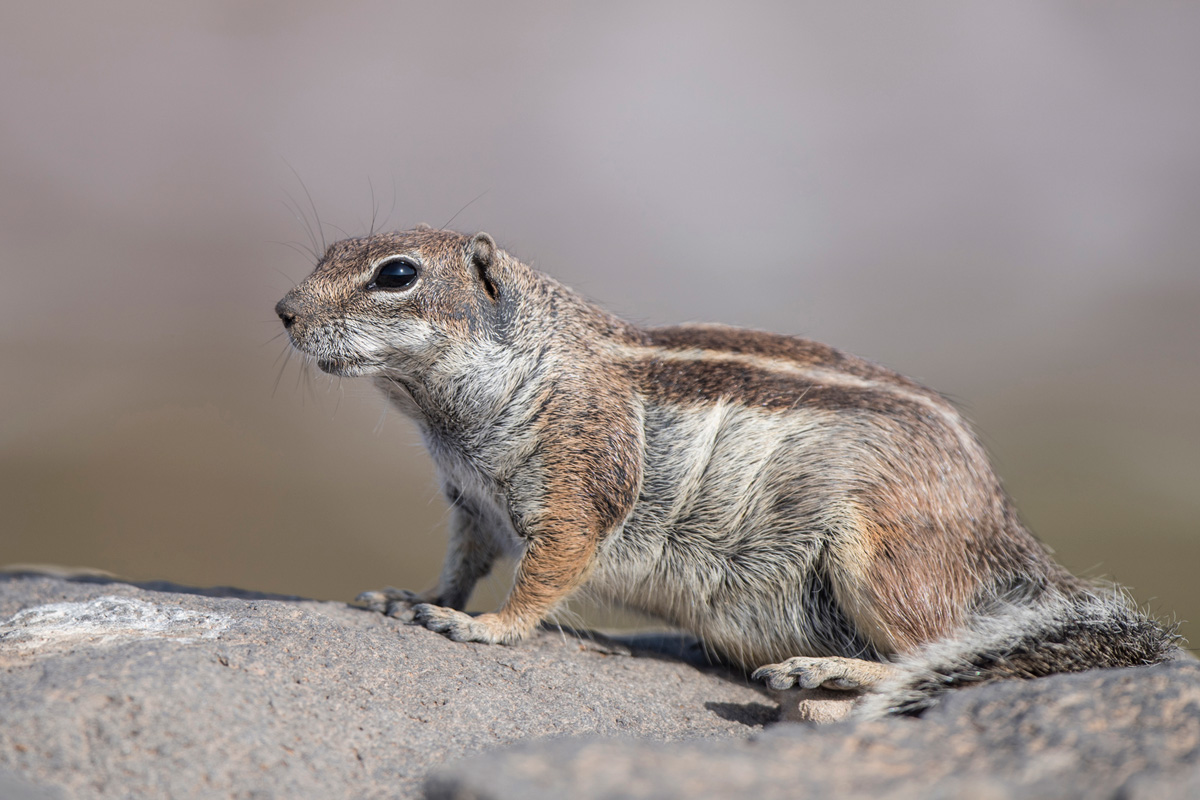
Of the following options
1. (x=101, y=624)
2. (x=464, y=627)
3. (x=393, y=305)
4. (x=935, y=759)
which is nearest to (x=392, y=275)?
(x=393, y=305)

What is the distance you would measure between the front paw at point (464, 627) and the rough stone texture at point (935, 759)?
6.07ft

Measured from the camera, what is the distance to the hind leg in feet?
12.2

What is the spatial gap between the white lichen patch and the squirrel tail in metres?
2.53

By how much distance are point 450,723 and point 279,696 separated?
1.95ft

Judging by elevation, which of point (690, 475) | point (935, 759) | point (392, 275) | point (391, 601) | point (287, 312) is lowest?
point (391, 601)

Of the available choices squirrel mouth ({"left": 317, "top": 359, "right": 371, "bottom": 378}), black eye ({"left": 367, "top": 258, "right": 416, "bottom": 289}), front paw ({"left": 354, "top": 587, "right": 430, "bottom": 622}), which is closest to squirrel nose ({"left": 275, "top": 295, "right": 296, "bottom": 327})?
squirrel mouth ({"left": 317, "top": 359, "right": 371, "bottom": 378})

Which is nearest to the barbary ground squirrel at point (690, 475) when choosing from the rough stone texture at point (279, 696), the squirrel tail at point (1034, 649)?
the squirrel tail at point (1034, 649)

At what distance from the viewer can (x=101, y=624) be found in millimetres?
3502

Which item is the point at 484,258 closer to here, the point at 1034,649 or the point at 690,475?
the point at 690,475

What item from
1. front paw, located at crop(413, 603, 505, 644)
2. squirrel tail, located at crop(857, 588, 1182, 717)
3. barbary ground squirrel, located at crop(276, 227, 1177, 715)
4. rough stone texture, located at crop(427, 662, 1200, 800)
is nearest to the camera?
rough stone texture, located at crop(427, 662, 1200, 800)

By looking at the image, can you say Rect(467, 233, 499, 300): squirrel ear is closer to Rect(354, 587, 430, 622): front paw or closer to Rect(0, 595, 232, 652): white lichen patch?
Rect(354, 587, 430, 622): front paw

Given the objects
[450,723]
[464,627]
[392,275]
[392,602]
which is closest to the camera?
[450,723]

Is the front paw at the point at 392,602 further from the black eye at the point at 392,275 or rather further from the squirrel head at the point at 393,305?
the black eye at the point at 392,275

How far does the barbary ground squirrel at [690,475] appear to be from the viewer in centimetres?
386
